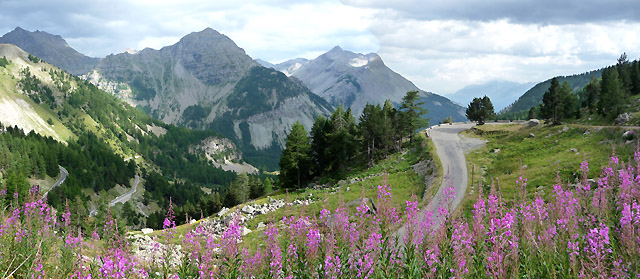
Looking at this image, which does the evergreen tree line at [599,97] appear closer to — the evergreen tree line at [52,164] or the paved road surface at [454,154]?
the paved road surface at [454,154]

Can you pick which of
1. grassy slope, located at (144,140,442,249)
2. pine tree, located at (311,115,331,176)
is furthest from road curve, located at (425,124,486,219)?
pine tree, located at (311,115,331,176)

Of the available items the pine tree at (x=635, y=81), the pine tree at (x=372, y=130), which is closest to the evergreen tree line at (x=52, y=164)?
the pine tree at (x=372, y=130)

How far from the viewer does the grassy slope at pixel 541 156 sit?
3064 centimetres

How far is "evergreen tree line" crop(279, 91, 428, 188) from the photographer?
65.5 m

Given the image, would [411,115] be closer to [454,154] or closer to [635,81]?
[454,154]

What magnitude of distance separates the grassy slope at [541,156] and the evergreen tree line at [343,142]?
59.1 feet

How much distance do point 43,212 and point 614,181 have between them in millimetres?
17430

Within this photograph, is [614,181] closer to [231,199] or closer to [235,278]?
[235,278]

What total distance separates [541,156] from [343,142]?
33.4 meters

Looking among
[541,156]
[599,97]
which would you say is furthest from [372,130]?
[599,97]

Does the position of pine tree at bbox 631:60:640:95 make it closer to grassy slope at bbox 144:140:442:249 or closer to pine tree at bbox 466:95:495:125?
pine tree at bbox 466:95:495:125

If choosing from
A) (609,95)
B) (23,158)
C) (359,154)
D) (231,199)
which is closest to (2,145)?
(23,158)

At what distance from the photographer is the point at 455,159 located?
49.2m

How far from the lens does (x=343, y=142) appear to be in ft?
216
